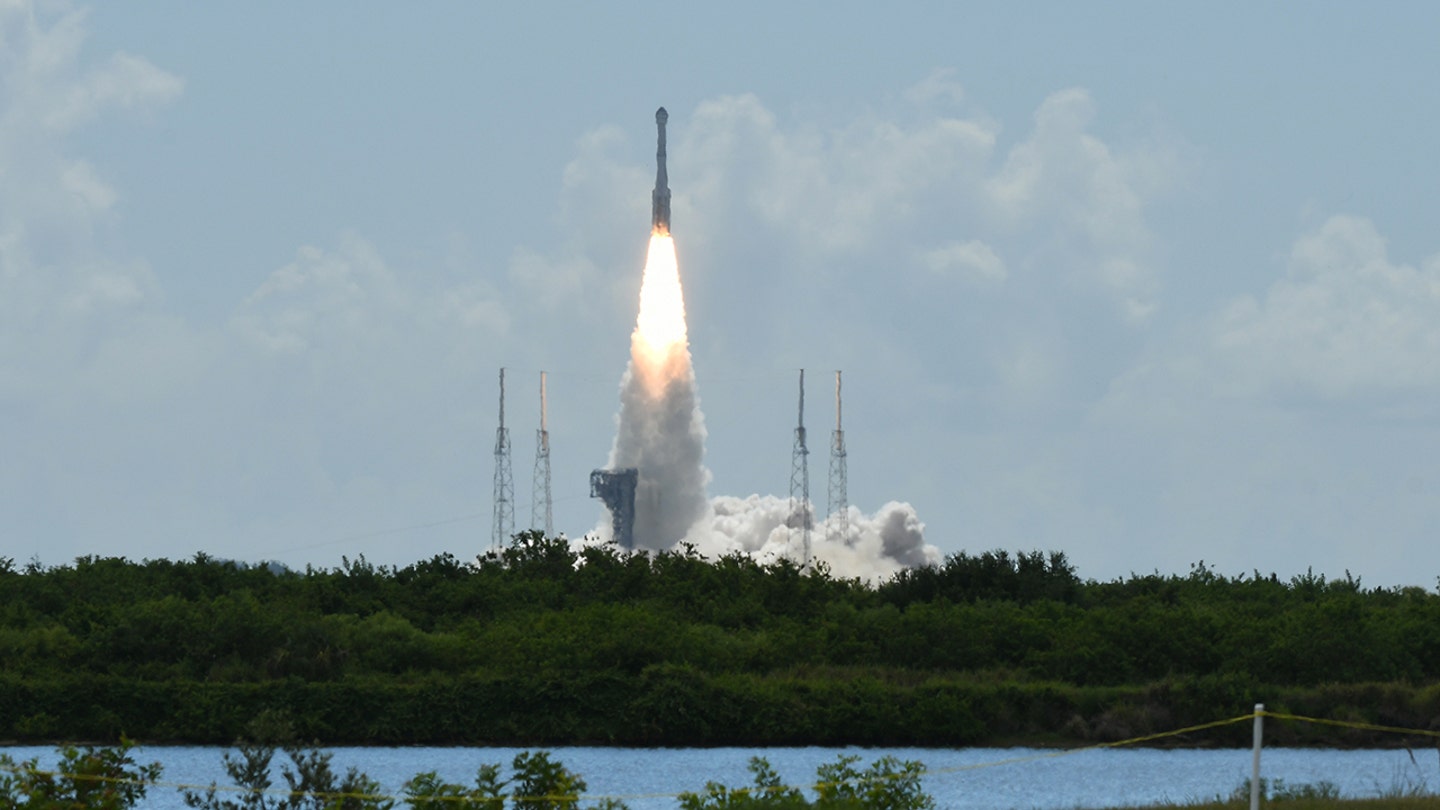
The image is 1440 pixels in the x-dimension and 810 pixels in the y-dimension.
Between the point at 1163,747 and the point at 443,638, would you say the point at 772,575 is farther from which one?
the point at 1163,747

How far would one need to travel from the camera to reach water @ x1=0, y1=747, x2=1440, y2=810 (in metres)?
40.7

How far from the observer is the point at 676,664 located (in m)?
55.6

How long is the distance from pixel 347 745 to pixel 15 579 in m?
22.0

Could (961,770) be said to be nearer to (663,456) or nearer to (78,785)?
(78,785)

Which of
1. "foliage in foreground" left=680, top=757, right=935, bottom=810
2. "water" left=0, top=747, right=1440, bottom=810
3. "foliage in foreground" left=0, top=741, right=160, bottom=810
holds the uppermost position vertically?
"foliage in foreground" left=0, top=741, right=160, bottom=810

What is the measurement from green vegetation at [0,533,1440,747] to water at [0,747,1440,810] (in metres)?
1.24

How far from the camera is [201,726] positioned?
5162 centimetres

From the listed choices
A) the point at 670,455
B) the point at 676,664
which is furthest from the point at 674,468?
the point at 676,664

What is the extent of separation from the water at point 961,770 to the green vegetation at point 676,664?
48.8 inches

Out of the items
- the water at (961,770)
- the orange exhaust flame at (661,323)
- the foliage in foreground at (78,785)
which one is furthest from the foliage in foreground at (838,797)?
the orange exhaust flame at (661,323)

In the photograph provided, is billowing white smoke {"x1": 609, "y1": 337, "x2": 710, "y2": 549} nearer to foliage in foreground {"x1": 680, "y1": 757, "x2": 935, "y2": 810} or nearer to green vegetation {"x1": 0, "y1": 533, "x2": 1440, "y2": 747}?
green vegetation {"x1": 0, "y1": 533, "x2": 1440, "y2": 747}

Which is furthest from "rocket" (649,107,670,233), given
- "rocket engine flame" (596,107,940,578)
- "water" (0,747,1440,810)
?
"water" (0,747,1440,810)

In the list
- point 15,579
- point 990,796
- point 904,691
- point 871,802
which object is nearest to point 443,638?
point 904,691

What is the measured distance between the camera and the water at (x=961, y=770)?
133 ft
